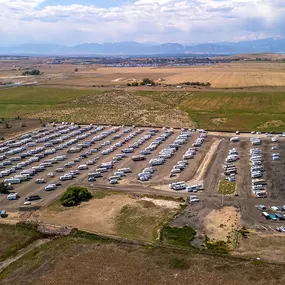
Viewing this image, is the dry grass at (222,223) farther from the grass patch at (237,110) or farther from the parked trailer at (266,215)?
the grass patch at (237,110)

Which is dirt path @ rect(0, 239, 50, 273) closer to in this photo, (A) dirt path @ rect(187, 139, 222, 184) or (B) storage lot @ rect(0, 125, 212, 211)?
(B) storage lot @ rect(0, 125, 212, 211)

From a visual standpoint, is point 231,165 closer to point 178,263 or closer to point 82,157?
point 82,157

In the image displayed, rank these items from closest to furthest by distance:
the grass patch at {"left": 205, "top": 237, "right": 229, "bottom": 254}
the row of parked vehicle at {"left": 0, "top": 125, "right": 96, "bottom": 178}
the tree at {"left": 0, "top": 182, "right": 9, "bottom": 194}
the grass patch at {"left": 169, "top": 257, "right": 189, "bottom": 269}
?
the grass patch at {"left": 169, "top": 257, "right": 189, "bottom": 269}
the grass patch at {"left": 205, "top": 237, "right": 229, "bottom": 254}
the tree at {"left": 0, "top": 182, "right": 9, "bottom": 194}
the row of parked vehicle at {"left": 0, "top": 125, "right": 96, "bottom": 178}

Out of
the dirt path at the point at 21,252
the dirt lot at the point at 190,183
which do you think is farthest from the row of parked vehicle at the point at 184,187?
the dirt path at the point at 21,252

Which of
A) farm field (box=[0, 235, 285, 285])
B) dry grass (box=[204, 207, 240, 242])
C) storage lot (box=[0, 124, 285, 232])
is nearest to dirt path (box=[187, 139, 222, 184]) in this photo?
storage lot (box=[0, 124, 285, 232])

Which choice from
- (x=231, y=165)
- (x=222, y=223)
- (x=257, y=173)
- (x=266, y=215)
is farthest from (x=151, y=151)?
(x=266, y=215)

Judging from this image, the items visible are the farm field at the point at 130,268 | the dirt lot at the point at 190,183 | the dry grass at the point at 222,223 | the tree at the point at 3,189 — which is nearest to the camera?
the farm field at the point at 130,268
